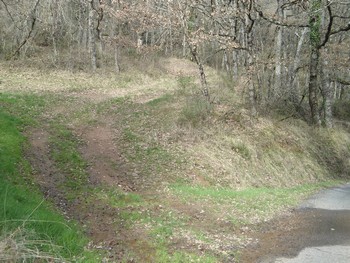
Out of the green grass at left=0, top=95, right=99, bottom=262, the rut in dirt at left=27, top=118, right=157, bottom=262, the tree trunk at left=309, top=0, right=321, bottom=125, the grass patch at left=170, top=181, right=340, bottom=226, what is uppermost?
the tree trunk at left=309, top=0, right=321, bottom=125

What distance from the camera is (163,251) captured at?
296 inches

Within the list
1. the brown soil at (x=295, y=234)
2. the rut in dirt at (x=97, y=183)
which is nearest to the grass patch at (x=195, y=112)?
the rut in dirt at (x=97, y=183)

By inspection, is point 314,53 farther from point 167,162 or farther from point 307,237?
point 307,237

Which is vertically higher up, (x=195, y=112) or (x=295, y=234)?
(x=195, y=112)

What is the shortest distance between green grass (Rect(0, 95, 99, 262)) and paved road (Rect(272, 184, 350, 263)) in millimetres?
3752

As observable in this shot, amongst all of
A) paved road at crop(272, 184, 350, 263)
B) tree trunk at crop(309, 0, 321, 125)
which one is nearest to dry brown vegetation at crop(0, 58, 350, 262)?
paved road at crop(272, 184, 350, 263)

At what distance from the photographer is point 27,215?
7.16 metres

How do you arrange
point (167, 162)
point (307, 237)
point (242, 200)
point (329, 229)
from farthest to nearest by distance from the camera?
1. point (167, 162)
2. point (242, 200)
3. point (329, 229)
4. point (307, 237)

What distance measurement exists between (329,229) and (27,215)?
685cm

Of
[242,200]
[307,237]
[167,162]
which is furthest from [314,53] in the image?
[307,237]

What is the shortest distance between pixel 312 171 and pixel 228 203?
8688 millimetres

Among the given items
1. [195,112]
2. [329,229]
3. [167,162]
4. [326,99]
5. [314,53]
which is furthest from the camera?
[326,99]

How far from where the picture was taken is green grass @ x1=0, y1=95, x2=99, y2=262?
6147mm

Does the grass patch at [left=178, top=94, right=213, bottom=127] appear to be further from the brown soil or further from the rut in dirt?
the brown soil
